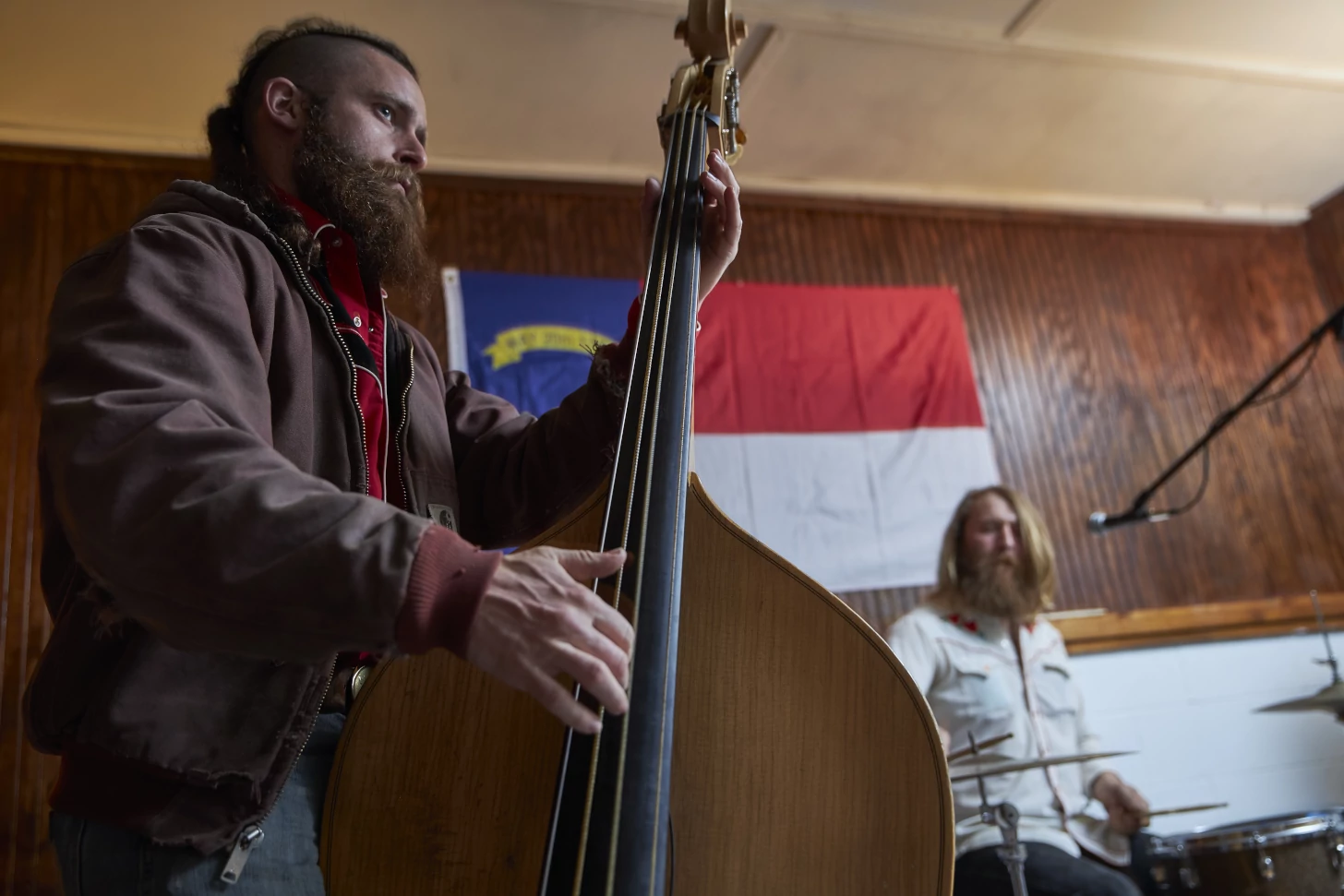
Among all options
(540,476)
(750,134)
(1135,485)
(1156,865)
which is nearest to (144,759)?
(540,476)

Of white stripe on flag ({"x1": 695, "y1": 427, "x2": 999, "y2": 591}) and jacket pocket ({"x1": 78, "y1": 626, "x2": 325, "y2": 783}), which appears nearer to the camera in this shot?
jacket pocket ({"x1": 78, "y1": 626, "x2": 325, "y2": 783})

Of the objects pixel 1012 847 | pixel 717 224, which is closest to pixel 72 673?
pixel 717 224

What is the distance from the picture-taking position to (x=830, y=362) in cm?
321

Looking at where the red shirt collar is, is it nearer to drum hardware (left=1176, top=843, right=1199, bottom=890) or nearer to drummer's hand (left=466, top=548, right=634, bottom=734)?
drummer's hand (left=466, top=548, right=634, bottom=734)

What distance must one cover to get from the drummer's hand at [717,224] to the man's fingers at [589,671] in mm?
583

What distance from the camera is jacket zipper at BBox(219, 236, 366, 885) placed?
2.29 ft

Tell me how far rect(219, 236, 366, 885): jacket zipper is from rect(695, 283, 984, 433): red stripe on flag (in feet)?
6.88

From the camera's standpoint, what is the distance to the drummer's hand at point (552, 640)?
55 centimetres

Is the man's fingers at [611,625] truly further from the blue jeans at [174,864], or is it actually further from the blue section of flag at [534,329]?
the blue section of flag at [534,329]

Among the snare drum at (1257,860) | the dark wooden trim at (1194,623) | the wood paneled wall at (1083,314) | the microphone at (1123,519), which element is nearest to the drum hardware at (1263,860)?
the snare drum at (1257,860)

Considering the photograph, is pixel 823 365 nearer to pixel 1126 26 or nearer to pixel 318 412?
pixel 1126 26

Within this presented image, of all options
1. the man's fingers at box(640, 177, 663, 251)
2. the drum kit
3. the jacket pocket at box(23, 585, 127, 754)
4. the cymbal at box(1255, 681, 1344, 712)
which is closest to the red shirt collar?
the man's fingers at box(640, 177, 663, 251)

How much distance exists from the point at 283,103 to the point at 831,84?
7.00 ft

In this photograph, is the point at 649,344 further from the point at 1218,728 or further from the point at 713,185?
the point at 1218,728
